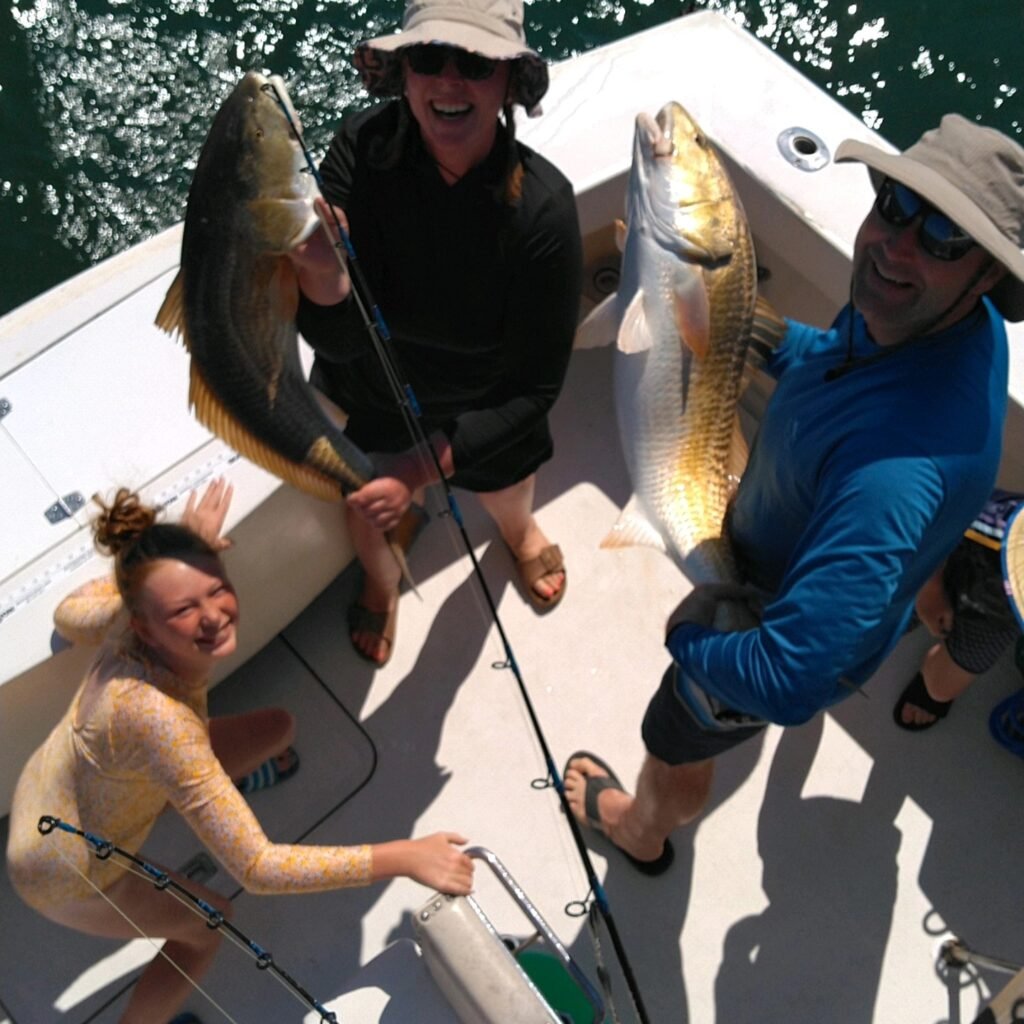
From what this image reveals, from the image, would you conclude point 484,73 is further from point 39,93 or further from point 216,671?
point 39,93

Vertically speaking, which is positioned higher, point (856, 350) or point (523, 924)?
point (856, 350)

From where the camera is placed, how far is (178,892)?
2115 mm

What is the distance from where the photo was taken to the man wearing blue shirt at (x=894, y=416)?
144cm

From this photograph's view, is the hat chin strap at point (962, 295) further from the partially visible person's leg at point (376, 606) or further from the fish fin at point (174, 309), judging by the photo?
the partially visible person's leg at point (376, 606)

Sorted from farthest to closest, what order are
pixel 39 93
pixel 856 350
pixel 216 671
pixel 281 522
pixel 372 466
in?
pixel 39 93 < pixel 216 671 < pixel 281 522 < pixel 372 466 < pixel 856 350

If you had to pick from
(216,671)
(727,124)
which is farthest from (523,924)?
(727,124)

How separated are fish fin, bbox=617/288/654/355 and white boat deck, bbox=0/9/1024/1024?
2.99 feet

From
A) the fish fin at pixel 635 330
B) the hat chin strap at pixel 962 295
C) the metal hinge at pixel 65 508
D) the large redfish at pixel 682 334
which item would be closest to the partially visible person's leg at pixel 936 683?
the large redfish at pixel 682 334

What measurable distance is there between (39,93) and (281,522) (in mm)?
3625

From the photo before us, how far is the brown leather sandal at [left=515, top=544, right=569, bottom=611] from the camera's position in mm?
3039

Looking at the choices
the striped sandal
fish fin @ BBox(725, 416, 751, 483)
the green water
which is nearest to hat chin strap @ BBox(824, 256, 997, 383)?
fish fin @ BBox(725, 416, 751, 483)

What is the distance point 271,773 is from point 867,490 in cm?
188

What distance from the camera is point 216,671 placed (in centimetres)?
269

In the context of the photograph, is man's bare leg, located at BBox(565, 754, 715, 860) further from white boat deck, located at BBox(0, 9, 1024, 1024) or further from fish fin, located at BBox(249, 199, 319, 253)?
fish fin, located at BBox(249, 199, 319, 253)
